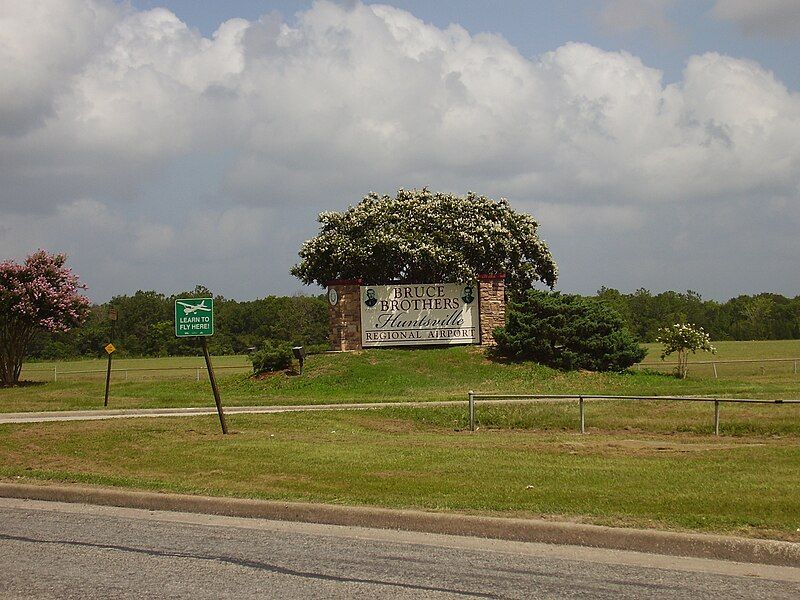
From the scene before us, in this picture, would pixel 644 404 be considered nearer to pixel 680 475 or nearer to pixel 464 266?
pixel 680 475

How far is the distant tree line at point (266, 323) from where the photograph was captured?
291 feet

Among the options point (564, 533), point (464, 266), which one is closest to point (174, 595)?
point (564, 533)

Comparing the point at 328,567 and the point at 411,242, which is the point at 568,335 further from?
the point at 328,567

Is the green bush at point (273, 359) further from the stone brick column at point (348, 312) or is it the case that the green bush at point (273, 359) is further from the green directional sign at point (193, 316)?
the green directional sign at point (193, 316)

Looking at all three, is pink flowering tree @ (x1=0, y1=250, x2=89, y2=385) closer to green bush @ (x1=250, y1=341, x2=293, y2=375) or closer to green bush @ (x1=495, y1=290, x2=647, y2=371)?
green bush @ (x1=250, y1=341, x2=293, y2=375)

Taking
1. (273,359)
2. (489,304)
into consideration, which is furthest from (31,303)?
(489,304)

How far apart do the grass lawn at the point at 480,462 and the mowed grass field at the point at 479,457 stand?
3cm

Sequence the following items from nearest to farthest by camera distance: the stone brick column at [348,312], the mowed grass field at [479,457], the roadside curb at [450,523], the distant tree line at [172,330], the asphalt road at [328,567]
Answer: the asphalt road at [328,567], the roadside curb at [450,523], the mowed grass field at [479,457], the stone brick column at [348,312], the distant tree line at [172,330]

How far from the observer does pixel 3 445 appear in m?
15.7

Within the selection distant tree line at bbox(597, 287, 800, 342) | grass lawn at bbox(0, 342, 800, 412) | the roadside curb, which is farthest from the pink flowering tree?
distant tree line at bbox(597, 287, 800, 342)

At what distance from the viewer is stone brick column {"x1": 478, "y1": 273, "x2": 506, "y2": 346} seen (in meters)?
34.3

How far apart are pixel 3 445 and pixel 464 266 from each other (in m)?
20.9

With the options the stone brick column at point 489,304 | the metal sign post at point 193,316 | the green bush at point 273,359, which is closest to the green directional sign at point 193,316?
the metal sign post at point 193,316

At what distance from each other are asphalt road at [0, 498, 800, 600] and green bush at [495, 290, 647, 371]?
2273 centimetres
